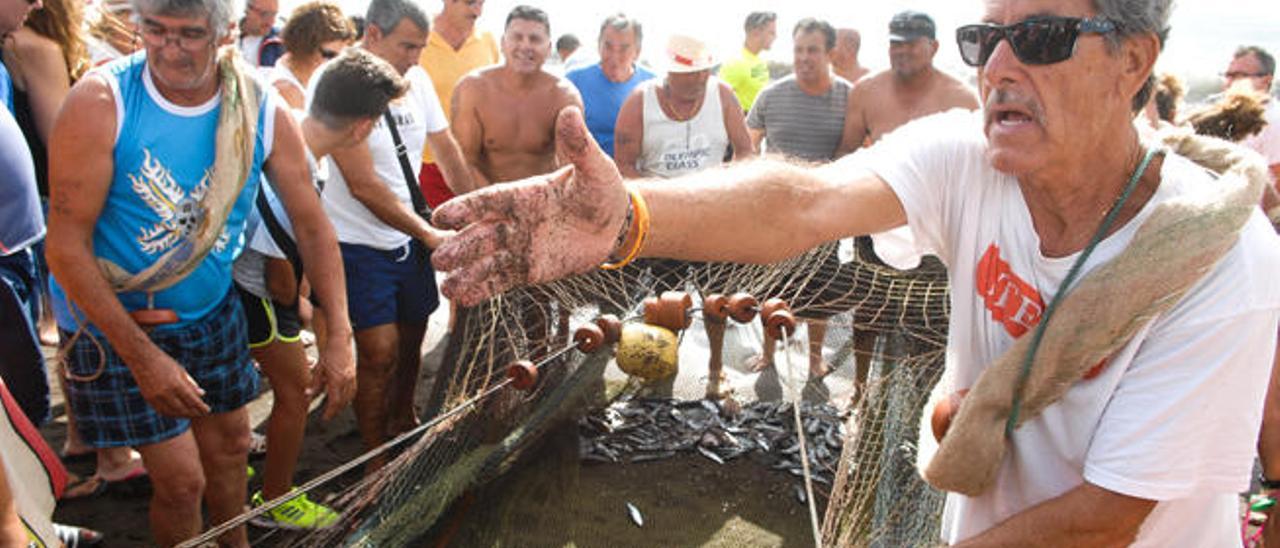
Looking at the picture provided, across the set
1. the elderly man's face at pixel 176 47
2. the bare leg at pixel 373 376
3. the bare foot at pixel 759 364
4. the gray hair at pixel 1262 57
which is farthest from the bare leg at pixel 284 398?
the gray hair at pixel 1262 57

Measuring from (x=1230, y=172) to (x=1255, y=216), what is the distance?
11 cm

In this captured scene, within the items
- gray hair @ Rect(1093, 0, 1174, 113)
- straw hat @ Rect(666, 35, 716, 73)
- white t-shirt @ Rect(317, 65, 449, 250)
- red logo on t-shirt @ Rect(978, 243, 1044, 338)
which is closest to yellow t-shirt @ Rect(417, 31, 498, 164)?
straw hat @ Rect(666, 35, 716, 73)

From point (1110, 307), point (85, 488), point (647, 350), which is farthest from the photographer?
point (85, 488)

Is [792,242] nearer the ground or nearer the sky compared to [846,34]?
nearer the sky

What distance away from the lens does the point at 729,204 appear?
5.48 ft

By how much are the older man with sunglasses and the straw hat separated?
3.62 metres

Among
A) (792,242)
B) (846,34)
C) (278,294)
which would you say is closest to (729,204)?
(792,242)

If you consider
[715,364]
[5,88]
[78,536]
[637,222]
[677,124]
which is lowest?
[715,364]

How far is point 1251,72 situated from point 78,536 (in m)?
7.39

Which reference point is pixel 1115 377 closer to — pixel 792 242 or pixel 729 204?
pixel 792 242

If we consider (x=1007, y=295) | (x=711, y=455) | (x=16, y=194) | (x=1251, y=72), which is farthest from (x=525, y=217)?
(x=1251, y=72)

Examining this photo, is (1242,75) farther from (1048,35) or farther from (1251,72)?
(1048,35)

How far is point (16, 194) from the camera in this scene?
9.02 ft

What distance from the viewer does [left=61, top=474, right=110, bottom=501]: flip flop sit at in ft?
12.6
